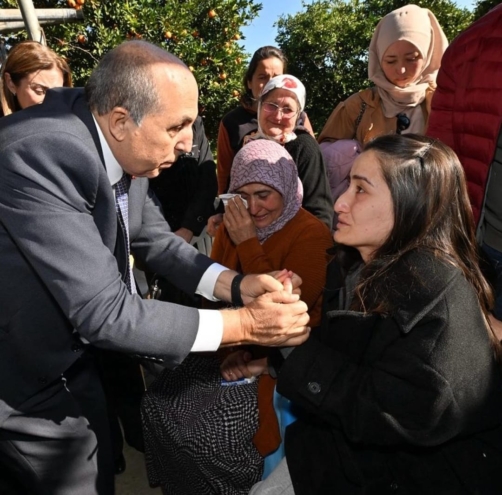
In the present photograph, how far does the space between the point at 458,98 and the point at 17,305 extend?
84.9 inches

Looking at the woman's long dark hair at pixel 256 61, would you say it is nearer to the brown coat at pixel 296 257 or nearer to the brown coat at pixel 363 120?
the brown coat at pixel 363 120

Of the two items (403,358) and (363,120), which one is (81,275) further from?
(363,120)

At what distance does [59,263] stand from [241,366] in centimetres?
118

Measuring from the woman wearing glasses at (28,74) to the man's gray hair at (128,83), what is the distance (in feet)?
5.57

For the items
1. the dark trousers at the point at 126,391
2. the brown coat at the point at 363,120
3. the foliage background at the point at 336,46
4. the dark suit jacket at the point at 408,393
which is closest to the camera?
the dark suit jacket at the point at 408,393

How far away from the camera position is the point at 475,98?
2.22 metres

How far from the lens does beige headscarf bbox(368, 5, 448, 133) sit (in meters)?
3.09

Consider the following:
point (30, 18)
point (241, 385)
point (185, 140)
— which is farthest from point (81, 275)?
point (30, 18)

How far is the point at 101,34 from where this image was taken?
7672mm

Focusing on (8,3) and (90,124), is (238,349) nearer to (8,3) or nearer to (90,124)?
(90,124)

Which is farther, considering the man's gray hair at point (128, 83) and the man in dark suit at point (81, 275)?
the man's gray hair at point (128, 83)

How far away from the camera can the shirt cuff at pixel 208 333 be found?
170 cm

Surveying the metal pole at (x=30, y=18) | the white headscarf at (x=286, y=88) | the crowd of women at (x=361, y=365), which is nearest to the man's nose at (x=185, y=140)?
the crowd of women at (x=361, y=365)

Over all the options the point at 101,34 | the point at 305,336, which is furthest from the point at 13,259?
the point at 101,34
